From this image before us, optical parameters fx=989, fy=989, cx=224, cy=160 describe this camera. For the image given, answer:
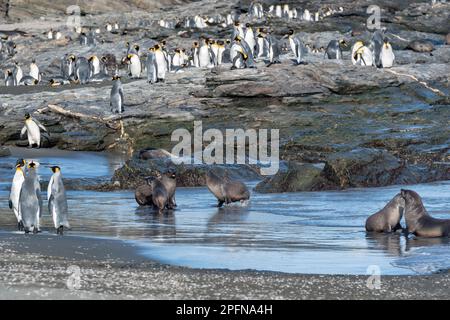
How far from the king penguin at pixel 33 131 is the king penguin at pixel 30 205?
11551 millimetres

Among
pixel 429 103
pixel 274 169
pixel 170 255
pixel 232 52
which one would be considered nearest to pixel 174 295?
pixel 170 255

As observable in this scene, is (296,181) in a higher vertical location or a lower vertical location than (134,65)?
lower

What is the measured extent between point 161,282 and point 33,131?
16197 mm

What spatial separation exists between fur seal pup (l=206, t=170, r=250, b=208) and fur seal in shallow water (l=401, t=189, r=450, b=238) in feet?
12.5

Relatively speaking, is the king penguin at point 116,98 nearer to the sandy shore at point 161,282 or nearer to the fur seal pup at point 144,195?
the fur seal pup at point 144,195

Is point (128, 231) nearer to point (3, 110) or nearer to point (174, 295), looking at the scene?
point (174, 295)

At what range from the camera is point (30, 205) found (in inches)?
433

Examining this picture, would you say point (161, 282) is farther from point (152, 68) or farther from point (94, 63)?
point (94, 63)

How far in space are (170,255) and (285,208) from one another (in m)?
5.20

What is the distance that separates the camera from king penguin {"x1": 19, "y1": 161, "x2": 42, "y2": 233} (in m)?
11.0

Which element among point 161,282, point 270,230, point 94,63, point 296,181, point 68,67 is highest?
point 94,63

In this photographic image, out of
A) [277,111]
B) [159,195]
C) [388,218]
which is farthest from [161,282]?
[277,111]

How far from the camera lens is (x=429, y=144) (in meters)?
20.9

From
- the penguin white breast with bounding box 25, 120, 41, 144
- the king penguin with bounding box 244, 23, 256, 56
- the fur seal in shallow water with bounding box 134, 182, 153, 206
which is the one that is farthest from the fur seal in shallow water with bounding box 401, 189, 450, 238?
the king penguin with bounding box 244, 23, 256, 56
